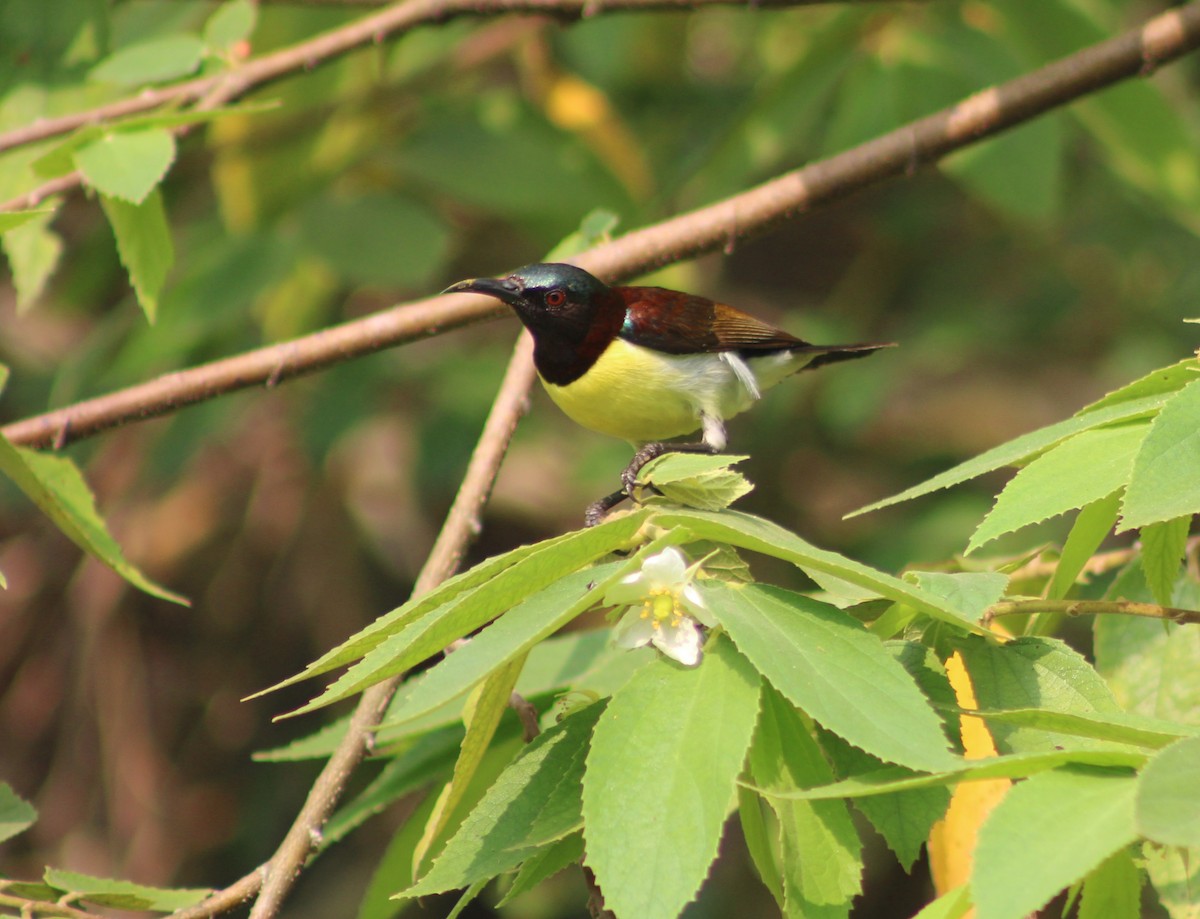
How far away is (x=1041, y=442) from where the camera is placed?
168cm

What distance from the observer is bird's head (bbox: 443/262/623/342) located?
2992 mm

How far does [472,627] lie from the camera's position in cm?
143

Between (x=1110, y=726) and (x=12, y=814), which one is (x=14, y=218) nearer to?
(x=12, y=814)

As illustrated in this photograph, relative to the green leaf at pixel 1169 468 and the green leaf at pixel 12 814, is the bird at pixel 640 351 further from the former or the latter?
the green leaf at pixel 1169 468

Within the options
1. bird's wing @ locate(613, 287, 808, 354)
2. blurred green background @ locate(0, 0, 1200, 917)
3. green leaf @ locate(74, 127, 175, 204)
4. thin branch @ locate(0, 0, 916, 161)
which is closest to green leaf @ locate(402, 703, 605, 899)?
green leaf @ locate(74, 127, 175, 204)

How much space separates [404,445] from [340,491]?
1.67ft

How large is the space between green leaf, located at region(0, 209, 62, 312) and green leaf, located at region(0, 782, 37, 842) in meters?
1.28

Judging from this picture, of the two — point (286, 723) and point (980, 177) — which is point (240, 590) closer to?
point (286, 723)

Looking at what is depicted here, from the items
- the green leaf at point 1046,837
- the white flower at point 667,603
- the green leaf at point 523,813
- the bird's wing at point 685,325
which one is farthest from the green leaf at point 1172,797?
the bird's wing at point 685,325

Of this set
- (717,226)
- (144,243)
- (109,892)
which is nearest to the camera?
(109,892)

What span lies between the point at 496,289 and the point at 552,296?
0.62 ft

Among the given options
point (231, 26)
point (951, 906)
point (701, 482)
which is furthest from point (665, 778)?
point (231, 26)

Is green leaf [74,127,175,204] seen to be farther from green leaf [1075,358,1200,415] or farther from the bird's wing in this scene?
green leaf [1075,358,1200,415]

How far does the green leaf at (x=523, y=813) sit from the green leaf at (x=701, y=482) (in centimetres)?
27
